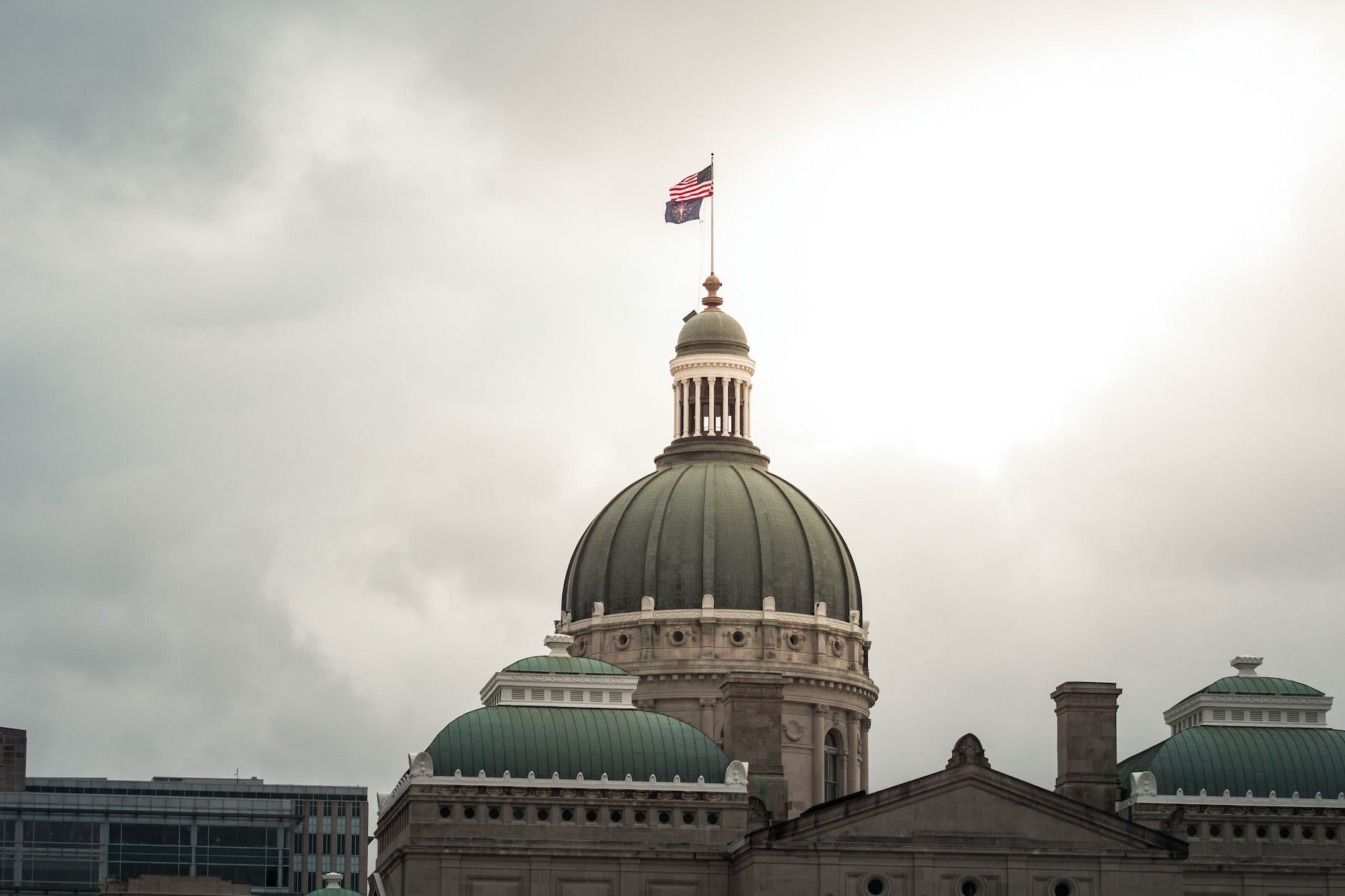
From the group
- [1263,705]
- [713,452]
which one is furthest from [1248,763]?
[713,452]

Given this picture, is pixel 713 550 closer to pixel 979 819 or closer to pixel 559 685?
pixel 559 685

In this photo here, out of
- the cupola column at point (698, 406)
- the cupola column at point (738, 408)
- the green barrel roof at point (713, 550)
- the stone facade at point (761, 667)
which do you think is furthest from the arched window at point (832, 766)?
the cupola column at point (698, 406)

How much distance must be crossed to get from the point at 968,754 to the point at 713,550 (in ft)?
126

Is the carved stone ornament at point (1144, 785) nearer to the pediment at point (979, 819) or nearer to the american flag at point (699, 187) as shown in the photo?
the pediment at point (979, 819)

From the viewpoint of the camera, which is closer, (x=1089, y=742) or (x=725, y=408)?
(x=1089, y=742)

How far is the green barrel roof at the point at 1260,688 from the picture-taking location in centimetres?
14325

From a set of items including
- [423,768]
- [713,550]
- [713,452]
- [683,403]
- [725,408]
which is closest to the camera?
[423,768]

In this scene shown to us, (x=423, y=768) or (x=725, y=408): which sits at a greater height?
(x=725, y=408)

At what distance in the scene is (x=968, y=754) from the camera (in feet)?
434

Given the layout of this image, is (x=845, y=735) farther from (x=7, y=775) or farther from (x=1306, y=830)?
(x=7, y=775)

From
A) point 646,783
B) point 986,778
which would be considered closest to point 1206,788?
point 986,778

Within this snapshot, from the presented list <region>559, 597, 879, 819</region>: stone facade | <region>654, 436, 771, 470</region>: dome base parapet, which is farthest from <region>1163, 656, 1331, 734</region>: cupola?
<region>654, 436, 771, 470</region>: dome base parapet

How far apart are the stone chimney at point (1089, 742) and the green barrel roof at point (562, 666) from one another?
22.4 meters

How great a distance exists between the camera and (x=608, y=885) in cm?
13112
